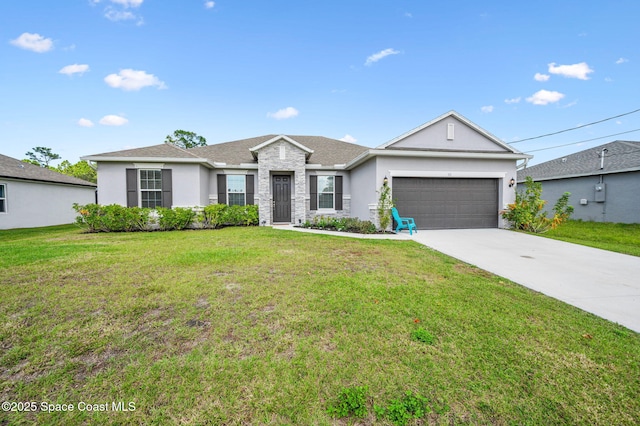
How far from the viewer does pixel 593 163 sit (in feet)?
49.9

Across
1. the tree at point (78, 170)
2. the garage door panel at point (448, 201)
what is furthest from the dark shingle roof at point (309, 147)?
the tree at point (78, 170)

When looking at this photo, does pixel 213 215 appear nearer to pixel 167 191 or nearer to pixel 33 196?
pixel 167 191

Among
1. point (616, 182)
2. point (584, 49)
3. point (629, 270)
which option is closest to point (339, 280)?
point (629, 270)

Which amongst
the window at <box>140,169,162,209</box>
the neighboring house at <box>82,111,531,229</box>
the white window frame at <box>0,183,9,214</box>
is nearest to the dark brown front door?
the neighboring house at <box>82,111,531,229</box>

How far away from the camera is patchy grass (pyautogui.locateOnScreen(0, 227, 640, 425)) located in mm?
1723

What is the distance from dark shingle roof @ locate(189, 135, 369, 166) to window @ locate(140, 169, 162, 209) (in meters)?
2.51

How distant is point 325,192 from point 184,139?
82.8 ft

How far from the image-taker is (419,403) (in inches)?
67.9

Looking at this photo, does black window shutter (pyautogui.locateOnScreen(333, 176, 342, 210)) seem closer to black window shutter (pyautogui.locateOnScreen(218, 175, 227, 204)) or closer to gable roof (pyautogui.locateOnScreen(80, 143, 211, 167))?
black window shutter (pyautogui.locateOnScreen(218, 175, 227, 204))

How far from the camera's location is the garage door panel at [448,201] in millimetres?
10664

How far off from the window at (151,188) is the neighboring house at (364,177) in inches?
1.6

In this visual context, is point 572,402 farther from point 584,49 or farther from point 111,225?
point 584,49

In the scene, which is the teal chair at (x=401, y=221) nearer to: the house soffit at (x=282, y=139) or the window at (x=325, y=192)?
the window at (x=325, y=192)

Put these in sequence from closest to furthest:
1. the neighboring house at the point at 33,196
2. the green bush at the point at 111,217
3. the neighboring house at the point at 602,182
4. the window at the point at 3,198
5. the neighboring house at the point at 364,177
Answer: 1. the green bush at the point at 111,217
2. the neighboring house at the point at 364,177
3. the window at the point at 3,198
4. the neighboring house at the point at 33,196
5. the neighboring house at the point at 602,182
